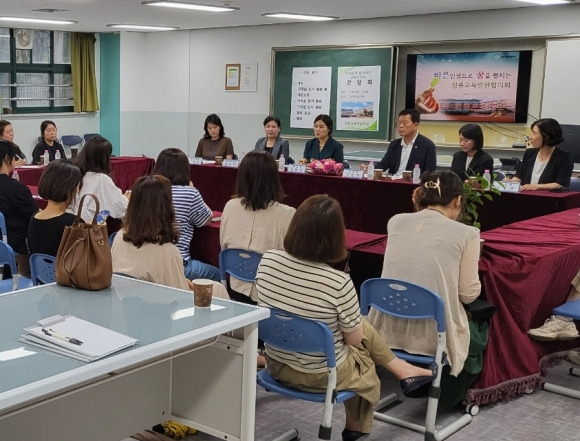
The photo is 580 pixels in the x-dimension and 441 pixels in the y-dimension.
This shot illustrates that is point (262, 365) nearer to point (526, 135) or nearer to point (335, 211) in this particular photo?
point (335, 211)

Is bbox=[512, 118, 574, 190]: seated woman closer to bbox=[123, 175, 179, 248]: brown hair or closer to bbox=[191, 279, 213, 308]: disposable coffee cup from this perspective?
bbox=[123, 175, 179, 248]: brown hair

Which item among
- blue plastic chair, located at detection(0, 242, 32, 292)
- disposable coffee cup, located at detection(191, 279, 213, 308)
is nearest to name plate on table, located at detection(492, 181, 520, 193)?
blue plastic chair, located at detection(0, 242, 32, 292)

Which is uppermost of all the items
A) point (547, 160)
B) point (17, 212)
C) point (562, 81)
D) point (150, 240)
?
point (562, 81)

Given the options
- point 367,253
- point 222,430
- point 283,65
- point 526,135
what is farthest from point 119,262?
point 283,65

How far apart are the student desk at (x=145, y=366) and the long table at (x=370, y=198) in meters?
3.51

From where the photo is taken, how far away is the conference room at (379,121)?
11.3 ft

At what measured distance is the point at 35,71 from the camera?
10945mm

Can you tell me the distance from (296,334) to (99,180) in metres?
2.52

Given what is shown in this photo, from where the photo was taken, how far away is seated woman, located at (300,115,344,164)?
23.0ft

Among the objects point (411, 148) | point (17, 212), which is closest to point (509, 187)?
point (411, 148)

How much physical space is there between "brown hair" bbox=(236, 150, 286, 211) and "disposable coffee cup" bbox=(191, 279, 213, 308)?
1454 mm

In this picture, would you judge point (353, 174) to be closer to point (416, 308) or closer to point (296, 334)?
point (416, 308)

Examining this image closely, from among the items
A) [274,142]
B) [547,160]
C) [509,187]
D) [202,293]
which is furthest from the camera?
[274,142]

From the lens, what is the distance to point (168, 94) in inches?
452
